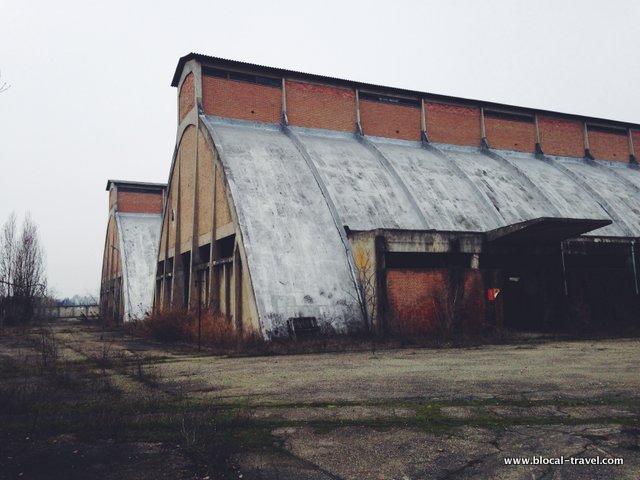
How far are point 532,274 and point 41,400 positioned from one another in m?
14.2

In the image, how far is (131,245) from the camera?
3331 cm

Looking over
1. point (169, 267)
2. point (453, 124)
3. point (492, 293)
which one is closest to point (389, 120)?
point (453, 124)

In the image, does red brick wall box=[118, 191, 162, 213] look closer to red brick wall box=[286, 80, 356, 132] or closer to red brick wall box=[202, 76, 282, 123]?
red brick wall box=[202, 76, 282, 123]

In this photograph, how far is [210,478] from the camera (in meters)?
3.22

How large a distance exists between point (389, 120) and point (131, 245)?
1983 centimetres

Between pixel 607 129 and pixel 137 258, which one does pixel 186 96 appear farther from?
pixel 607 129

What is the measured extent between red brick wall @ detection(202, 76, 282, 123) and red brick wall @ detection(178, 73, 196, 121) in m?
0.64

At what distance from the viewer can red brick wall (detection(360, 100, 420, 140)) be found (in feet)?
71.9

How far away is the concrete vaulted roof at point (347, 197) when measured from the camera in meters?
13.9

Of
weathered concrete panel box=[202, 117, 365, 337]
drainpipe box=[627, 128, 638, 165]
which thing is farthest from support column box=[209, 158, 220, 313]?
drainpipe box=[627, 128, 638, 165]

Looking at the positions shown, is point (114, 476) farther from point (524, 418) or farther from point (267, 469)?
point (524, 418)

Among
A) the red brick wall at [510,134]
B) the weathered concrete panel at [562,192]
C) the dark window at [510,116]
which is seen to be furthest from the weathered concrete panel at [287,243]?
the dark window at [510,116]

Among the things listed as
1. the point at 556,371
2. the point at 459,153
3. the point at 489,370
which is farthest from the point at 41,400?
the point at 459,153

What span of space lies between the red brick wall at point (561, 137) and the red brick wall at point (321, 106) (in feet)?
35.7
